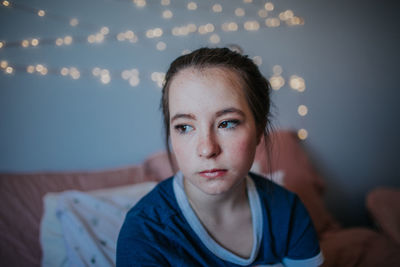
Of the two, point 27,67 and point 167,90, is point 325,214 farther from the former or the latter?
point 27,67

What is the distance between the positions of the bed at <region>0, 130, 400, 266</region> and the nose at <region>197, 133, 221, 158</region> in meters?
0.52

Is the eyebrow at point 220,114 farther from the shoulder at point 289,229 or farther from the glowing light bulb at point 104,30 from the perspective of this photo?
the glowing light bulb at point 104,30

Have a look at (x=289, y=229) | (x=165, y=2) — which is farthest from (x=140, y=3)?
(x=289, y=229)

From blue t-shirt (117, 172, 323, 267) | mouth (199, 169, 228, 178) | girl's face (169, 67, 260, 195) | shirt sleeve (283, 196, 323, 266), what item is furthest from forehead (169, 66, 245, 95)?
shirt sleeve (283, 196, 323, 266)

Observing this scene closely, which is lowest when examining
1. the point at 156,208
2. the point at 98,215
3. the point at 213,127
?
the point at 98,215

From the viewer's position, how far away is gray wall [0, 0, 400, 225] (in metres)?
1.33

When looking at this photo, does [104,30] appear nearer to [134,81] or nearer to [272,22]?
[134,81]

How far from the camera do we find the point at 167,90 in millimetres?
815

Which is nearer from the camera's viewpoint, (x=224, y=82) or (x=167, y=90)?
(x=224, y=82)

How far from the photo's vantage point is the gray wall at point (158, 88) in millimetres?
1327

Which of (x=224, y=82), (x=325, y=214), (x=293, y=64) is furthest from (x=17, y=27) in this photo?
(x=325, y=214)

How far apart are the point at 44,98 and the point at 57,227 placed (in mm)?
730

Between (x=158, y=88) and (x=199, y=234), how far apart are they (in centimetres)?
99

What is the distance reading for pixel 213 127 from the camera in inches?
26.5
